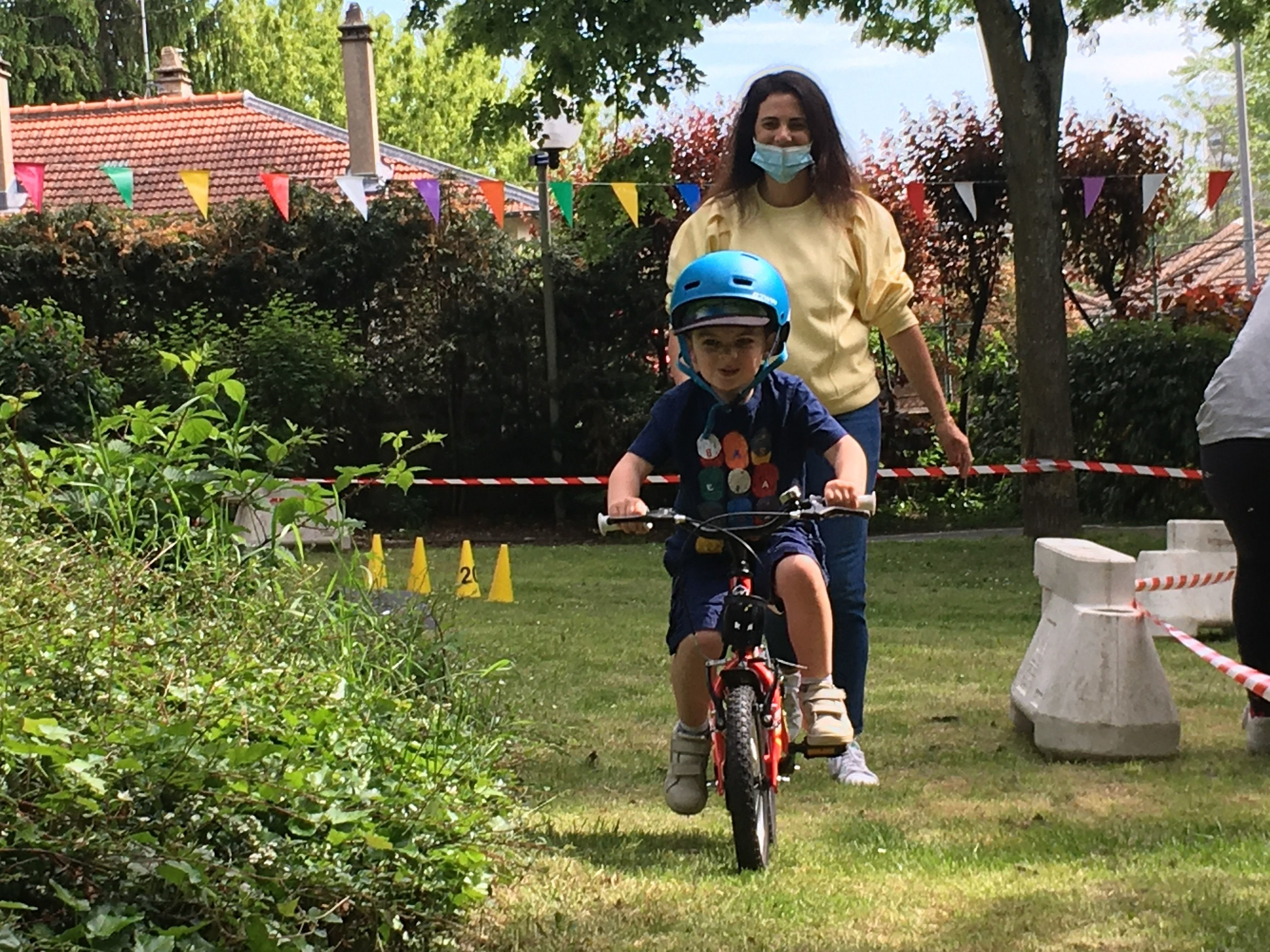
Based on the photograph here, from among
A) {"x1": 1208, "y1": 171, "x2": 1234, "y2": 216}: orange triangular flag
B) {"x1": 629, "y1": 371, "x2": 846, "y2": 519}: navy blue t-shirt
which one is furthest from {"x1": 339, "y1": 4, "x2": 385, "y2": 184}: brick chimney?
{"x1": 629, "y1": 371, "x2": 846, "y2": 519}: navy blue t-shirt

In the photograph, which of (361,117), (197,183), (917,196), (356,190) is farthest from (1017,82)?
(361,117)

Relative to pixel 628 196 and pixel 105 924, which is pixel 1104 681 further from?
pixel 628 196

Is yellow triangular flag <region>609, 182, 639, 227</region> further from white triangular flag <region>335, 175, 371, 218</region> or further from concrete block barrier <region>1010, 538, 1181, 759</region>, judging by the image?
concrete block barrier <region>1010, 538, 1181, 759</region>

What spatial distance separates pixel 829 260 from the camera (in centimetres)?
537

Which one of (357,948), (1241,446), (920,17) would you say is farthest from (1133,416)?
(357,948)

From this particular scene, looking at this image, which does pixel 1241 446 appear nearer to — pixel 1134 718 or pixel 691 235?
pixel 1134 718

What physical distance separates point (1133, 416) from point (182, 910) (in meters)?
15.9

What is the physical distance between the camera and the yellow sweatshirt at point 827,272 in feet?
17.6

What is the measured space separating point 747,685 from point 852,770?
1386 mm

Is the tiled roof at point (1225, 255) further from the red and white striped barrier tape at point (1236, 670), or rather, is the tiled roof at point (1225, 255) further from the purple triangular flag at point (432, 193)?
the red and white striped barrier tape at point (1236, 670)

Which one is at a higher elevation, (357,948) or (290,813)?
(290,813)

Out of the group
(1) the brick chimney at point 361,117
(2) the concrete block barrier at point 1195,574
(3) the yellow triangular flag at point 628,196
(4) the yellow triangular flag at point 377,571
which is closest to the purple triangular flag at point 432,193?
(3) the yellow triangular flag at point 628,196

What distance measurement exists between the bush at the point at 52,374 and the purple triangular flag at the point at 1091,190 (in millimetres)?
9686

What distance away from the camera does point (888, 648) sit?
355 inches
